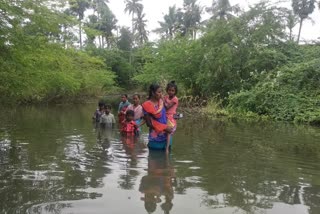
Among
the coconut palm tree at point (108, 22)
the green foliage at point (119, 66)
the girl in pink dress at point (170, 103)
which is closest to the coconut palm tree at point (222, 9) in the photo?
the green foliage at point (119, 66)

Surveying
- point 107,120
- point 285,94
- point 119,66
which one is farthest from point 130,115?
point 119,66

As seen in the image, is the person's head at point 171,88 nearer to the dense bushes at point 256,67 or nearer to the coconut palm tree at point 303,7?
the dense bushes at point 256,67

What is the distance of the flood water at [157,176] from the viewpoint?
4969 mm

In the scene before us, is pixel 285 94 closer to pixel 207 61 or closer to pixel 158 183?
pixel 207 61

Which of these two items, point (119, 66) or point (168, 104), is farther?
point (119, 66)

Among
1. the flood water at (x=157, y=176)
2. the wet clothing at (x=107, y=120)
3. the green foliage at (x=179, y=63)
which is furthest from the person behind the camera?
the green foliage at (x=179, y=63)

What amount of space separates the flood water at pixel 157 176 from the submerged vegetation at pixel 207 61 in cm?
266

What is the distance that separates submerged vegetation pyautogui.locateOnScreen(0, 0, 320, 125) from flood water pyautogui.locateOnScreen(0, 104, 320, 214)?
266 cm

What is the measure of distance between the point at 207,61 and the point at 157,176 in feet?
60.2

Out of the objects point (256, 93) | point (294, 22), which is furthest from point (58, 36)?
point (294, 22)

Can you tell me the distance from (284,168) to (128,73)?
1764 inches

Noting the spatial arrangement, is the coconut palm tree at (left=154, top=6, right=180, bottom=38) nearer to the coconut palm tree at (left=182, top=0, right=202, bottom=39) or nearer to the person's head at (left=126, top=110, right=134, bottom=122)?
the coconut palm tree at (left=182, top=0, right=202, bottom=39)

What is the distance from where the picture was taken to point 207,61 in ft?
79.4

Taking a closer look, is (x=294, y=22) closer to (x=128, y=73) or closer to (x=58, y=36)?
(x=58, y=36)
